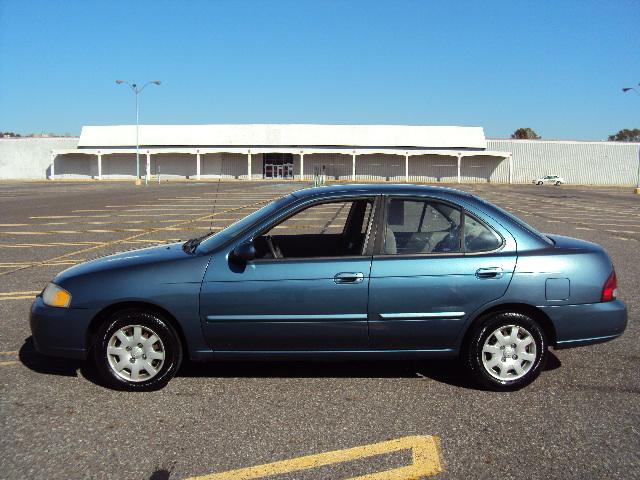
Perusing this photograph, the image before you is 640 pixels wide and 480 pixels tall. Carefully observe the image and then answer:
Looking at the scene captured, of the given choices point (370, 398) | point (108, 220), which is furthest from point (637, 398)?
point (108, 220)

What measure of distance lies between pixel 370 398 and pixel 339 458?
933 millimetres

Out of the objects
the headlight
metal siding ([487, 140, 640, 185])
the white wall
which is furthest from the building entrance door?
the headlight

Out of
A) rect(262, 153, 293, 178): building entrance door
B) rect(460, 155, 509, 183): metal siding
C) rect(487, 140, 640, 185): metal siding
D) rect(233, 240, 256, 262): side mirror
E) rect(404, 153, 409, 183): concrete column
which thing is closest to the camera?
rect(233, 240, 256, 262): side mirror

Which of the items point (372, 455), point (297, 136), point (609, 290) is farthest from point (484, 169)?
point (372, 455)

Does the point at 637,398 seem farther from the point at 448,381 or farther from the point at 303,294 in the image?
the point at 303,294

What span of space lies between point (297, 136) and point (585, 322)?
7024 centimetres

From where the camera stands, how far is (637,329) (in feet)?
20.2

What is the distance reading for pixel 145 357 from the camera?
4.43m

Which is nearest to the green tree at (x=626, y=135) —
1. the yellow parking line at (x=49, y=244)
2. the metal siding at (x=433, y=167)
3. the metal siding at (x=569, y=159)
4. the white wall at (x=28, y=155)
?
the metal siding at (x=569, y=159)

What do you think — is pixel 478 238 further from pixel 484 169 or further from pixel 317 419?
pixel 484 169

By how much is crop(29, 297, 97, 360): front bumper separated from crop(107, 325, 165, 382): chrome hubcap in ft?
0.69

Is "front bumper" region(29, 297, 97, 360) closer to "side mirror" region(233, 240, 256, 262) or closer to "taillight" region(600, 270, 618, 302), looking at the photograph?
"side mirror" region(233, 240, 256, 262)

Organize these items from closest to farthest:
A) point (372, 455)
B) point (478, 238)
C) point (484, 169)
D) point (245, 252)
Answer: point (372, 455) → point (245, 252) → point (478, 238) → point (484, 169)

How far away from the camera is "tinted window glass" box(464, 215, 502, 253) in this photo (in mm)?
4551
